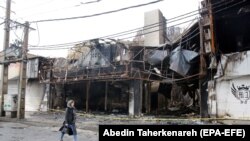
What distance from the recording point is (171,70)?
73.2ft

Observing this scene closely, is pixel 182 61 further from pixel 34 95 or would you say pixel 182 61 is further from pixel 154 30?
pixel 34 95

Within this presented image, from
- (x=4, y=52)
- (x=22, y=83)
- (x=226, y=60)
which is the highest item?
(x=4, y=52)

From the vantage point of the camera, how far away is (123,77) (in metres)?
22.7

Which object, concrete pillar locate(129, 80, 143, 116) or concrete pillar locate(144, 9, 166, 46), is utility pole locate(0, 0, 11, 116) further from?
concrete pillar locate(144, 9, 166, 46)

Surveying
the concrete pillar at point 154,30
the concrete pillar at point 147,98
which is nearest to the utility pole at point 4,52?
the concrete pillar at point 147,98

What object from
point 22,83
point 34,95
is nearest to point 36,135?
point 22,83

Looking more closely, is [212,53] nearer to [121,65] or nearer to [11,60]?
[121,65]

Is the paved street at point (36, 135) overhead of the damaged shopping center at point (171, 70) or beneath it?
beneath

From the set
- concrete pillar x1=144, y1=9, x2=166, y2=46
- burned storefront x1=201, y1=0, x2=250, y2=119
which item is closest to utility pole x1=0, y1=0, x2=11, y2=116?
concrete pillar x1=144, y1=9, x2=166, y2=46

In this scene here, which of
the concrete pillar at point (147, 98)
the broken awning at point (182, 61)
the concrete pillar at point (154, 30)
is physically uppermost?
the concrete pillar at point (154, 30)

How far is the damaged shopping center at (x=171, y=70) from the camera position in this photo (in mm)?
17703

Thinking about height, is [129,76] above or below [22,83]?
above

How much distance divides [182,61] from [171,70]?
1658 millimetres

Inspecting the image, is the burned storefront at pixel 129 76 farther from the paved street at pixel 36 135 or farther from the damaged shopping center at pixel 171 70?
the paved street at pixel 36 135
